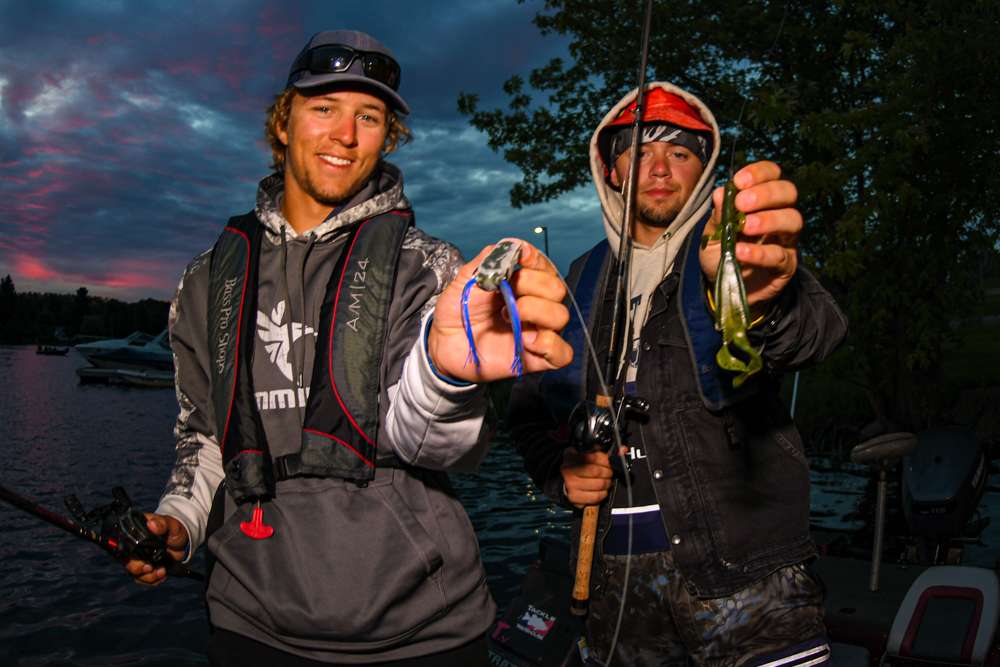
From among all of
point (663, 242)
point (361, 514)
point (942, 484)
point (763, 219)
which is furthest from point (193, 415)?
point (942, 484)

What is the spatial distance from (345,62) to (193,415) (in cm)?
149

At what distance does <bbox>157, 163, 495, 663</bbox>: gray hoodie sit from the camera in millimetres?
2404

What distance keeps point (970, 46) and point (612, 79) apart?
24.1 ft

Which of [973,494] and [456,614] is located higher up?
[456,614]

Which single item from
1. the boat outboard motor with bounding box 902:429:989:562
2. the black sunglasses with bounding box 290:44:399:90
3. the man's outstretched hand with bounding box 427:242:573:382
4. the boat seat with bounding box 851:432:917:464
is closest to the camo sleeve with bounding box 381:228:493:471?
the man's outstretched hand with bounding box 427:242:573:382

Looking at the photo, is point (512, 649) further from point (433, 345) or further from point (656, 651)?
point (433, 345)

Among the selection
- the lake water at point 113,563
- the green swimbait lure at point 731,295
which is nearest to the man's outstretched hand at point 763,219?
the green swimbait lure at point 731,295

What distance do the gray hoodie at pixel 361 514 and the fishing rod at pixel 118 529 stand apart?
14 centimetres

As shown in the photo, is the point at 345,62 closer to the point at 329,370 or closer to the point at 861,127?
the point at 329,370

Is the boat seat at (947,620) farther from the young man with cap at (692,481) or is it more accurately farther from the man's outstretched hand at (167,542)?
the man's outstretched hand at (167,542)

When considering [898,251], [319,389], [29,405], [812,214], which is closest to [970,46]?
[898,251]

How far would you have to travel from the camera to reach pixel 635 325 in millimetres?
3957

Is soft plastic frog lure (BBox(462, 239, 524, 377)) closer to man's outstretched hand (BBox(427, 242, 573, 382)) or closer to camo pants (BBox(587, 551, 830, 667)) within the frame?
man's outstretched hand (BBox(427, 242, 573, 382))

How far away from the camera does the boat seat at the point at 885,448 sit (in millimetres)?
6145
